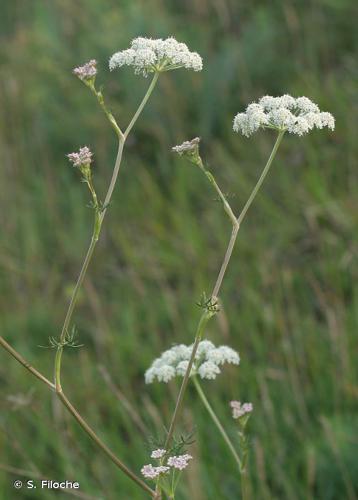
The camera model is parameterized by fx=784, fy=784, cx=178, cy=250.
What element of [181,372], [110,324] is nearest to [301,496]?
[181,372]

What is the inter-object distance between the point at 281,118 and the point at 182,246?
2653mm

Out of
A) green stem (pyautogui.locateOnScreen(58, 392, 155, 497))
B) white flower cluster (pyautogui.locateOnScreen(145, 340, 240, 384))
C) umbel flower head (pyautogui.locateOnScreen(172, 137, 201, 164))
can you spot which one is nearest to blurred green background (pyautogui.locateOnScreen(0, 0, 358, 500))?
white flower cluster (pyautogui.locateOnScreen(145, 340, 240, 384))

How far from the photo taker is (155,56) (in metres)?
1.59

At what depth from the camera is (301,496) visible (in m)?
2.67

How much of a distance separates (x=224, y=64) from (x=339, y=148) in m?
1.06

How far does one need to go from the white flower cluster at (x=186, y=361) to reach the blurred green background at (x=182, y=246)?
0.35 meters

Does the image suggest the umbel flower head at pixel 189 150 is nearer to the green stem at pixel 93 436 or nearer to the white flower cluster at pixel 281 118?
the white flower cluster at pixel 281 118

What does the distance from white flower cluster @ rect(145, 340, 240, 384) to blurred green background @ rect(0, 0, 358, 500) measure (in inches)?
13.9

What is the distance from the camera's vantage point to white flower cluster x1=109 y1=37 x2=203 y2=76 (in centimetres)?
157

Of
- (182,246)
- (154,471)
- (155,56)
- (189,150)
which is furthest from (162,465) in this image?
(182,246)

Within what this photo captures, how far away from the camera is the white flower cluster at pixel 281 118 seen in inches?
59.2

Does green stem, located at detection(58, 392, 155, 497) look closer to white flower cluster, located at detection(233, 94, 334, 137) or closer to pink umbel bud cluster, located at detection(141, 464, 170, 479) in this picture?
pink umbel bud cluster, located at detection(141, 464, 170, 479)

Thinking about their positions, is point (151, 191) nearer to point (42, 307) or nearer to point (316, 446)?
point (42, 307)

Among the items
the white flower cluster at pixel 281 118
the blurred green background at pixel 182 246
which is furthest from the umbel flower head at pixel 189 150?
the blurred green background at pixel 182 246
